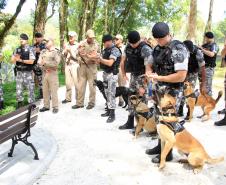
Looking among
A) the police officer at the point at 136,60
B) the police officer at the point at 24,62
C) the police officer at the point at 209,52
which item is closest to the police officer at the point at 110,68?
the police officer at the point at 136,60

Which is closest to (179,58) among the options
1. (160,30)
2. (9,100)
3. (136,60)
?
(160,30)

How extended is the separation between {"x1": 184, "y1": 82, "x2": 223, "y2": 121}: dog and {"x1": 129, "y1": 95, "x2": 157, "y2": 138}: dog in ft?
5.41

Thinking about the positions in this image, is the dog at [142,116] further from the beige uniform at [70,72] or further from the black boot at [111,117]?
the beige uniform at [70,72]

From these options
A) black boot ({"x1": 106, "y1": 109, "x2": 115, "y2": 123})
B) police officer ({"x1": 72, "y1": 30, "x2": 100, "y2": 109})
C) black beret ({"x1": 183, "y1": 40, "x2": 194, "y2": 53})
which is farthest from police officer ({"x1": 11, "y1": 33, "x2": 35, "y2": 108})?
black beret ({"x1": 183, "y1": 40, "x2": 194, "y2": 53})

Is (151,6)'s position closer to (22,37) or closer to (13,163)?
(22,37)

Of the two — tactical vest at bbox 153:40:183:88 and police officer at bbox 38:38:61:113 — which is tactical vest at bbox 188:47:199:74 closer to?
tactical vest at bbox 153:40:183:88

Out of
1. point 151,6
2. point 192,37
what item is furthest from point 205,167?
point 151,6

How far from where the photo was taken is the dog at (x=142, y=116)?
7.27 metres

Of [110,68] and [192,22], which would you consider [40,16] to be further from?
[192,22]

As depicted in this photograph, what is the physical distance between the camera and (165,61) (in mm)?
5445

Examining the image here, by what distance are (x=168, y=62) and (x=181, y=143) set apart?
124cm

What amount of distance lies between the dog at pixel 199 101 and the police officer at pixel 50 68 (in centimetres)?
345

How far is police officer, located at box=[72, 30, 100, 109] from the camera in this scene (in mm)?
9812

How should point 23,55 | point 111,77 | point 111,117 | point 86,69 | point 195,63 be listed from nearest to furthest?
point 195,63
point 111,117
point 111,77
point 23,55
point 86,69
